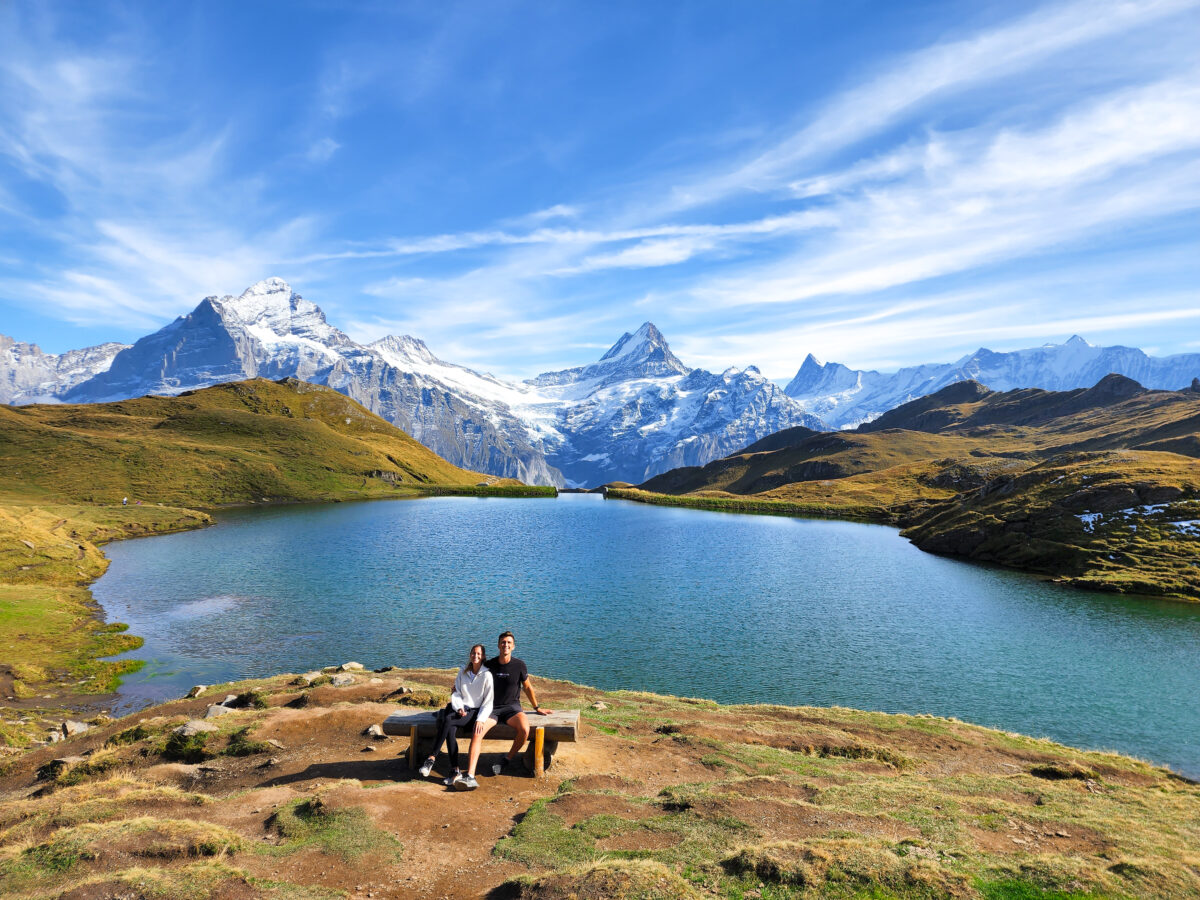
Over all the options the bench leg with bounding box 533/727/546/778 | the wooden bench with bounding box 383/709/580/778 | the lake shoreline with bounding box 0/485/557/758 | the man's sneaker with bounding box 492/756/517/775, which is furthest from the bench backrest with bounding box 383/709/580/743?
the lake shoreline with bounding box 0/485/557/758

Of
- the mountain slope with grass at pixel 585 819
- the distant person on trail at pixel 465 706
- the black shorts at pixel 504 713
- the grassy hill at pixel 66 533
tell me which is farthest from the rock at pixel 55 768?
the black shorts at pixel 504 713

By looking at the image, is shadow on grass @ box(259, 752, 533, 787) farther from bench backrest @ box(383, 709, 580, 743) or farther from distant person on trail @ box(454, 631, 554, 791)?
bench backrest @ box(383, 709, 580, 743)

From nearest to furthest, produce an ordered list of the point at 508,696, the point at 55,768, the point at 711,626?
the point at 508,696, the point at 55,768, the point at 711,626

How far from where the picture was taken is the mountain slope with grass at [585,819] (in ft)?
41.8

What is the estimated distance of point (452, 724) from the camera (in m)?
18.8

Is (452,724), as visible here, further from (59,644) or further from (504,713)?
(59,644)

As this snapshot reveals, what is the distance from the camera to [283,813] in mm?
15719

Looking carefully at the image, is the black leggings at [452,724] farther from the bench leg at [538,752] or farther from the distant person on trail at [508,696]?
the bench leg at [538,752]

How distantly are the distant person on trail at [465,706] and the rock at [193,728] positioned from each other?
10.4 meters

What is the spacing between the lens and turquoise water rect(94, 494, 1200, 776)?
41312 millimetres

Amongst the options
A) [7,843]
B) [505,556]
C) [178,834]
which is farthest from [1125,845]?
[505,556]

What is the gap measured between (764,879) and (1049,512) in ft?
385

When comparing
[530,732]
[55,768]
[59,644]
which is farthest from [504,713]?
[59,644]

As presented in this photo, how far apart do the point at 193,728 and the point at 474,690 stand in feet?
42.0
